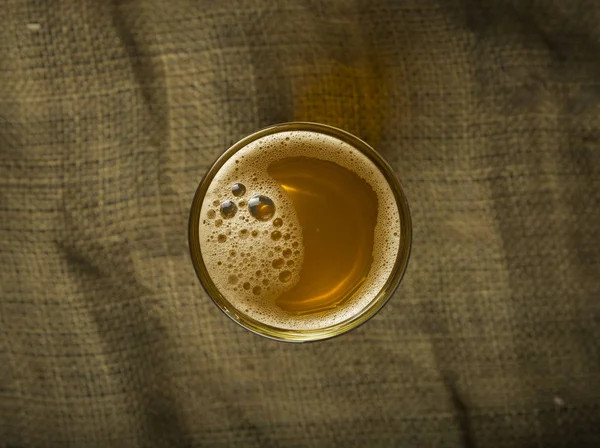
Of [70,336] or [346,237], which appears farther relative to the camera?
[70,336]

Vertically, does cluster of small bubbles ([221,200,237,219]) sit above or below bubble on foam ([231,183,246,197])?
below

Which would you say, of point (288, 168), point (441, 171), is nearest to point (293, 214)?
point (288, 168)

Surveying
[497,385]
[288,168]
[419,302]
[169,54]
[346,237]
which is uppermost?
[169,54]

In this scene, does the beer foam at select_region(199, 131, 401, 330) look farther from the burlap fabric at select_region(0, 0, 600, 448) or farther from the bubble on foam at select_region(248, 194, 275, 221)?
the burlap fabric at select_region(0, 0, 600, 448)

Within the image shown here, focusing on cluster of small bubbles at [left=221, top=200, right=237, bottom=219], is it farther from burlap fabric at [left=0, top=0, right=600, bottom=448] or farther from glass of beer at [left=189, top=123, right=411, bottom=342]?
burlap fabric at [left=0, top=0, right=600, bottom=448]

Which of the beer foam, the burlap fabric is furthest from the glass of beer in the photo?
the burlap fabric

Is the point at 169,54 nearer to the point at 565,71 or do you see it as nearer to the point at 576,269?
the point at 565,71
